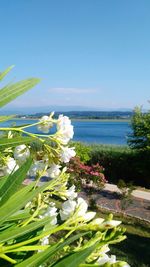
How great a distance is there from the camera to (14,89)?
0.85 m

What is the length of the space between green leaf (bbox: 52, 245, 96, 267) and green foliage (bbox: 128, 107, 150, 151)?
12173 millimetres

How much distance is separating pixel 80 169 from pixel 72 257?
31.7 feet

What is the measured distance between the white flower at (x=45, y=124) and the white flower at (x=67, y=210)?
0.19m

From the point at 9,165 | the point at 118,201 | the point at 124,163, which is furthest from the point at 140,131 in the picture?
the point at 9,165

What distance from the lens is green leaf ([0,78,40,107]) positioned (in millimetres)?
820

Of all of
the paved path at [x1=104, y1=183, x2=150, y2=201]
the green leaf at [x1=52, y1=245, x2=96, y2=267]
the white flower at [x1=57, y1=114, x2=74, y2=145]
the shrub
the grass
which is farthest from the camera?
the paved path at [x1=104, y1=183, x2=150, y2=201]

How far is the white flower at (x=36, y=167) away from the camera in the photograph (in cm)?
94

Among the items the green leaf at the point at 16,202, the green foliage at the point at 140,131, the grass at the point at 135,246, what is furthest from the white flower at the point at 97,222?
the green foliage at the point at 140,131

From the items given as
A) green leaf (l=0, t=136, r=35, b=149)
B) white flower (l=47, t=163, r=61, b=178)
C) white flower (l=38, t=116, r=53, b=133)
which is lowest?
white flower (l=47, t=163, r=61, b=178)

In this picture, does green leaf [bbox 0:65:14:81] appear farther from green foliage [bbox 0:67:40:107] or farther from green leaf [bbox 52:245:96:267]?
green leaf [bbox 52:245:96:267]

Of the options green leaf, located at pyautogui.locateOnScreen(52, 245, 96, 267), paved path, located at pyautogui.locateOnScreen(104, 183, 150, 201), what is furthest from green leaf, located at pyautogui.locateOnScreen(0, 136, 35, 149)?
paved path, located at pyautogui.locateOnScreen(104, 183, 150, 201)

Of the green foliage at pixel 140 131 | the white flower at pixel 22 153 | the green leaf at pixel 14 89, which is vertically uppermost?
the green leaf at pixel 14 89

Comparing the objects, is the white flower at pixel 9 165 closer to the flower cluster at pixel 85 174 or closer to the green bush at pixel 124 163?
the flower cluster at pixel 85 174

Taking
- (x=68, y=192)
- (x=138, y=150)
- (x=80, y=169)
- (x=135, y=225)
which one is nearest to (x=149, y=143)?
(x=138, y=150)
